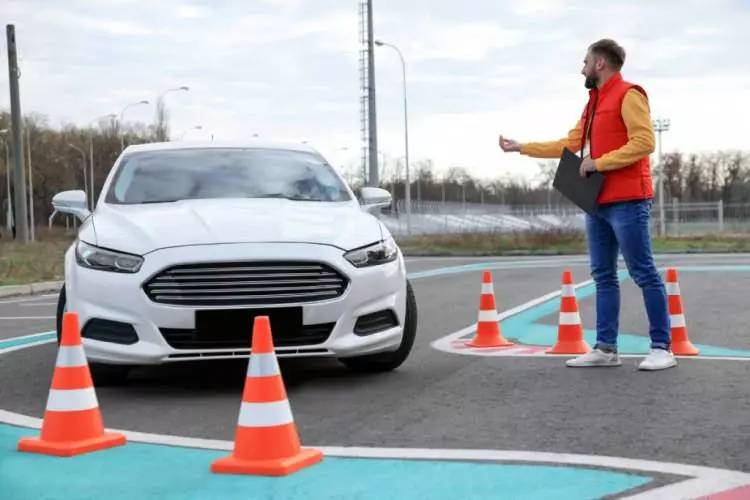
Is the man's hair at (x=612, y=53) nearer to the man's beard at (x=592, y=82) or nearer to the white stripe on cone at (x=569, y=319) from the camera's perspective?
the man's beard at (x=592, y=82)

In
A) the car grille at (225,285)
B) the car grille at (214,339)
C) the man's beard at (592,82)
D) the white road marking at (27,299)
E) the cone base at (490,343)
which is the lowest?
the white road marking at (27,299)

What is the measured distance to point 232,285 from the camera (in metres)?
5.82

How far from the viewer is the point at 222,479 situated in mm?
4027

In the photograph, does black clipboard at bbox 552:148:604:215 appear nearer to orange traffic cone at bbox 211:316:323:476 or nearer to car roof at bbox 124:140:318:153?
car roof at bbox 124:140:318:153

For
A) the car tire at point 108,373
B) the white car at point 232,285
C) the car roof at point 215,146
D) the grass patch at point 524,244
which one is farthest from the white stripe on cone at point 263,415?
the grass patch at point 524,244

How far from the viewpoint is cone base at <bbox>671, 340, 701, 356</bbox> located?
7.35 meters

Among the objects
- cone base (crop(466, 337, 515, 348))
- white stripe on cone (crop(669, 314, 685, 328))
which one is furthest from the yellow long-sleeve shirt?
cone base (crop(466, 337, 515, 348))

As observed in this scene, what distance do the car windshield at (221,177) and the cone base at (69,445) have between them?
8.70 ft

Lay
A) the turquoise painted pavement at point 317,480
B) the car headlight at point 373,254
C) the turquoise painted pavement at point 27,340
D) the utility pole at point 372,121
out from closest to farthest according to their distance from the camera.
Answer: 1. the turquoise painted pavement at point 317,480
2. the car headlight at point 373,254
3. the turquoise painted pavement at point 27,340
4. the utility pole at point 372,121

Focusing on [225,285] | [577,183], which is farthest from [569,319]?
[225,285]

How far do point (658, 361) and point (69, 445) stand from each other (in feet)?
12.3

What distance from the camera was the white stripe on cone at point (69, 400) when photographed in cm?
464

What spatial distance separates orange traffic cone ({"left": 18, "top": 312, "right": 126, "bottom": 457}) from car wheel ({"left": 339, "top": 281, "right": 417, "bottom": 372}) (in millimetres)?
2212

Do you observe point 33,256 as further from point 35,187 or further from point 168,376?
point 35,187
